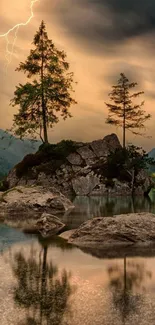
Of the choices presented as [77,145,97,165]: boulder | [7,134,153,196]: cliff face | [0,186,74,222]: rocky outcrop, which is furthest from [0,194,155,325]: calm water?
[77,145,97,165]: boulder

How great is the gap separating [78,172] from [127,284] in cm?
3805

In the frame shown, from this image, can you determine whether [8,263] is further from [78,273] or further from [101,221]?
[101,221]

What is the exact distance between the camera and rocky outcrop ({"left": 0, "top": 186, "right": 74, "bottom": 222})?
18.5m

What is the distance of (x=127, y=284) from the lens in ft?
20.9

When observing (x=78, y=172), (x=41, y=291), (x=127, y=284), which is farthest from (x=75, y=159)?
(x=41, y=291)

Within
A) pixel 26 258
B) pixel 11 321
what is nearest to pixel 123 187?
pixel 26 258

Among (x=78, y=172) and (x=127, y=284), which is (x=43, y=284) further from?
(x=78, y=172)

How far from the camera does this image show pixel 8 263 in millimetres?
7777

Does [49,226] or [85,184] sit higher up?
[85,184]

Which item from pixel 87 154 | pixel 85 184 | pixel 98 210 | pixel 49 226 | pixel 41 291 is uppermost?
pixel 87 154

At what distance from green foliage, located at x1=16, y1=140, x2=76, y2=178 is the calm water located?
121ft

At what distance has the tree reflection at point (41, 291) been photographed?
4.90 metres

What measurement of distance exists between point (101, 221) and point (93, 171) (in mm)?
33004

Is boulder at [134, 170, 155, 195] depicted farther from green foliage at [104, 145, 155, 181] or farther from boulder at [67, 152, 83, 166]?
boulder at [67, 152, 83, 166]
